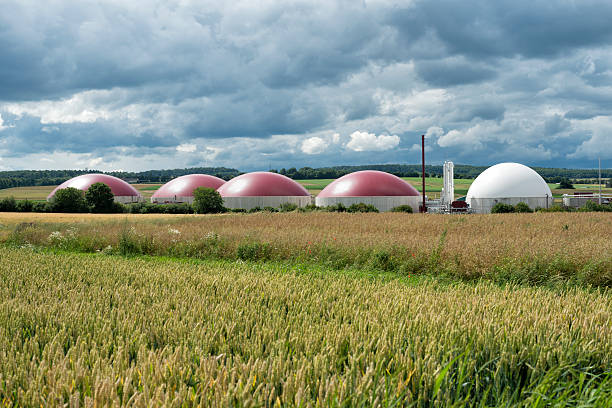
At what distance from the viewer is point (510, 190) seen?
2046 inches

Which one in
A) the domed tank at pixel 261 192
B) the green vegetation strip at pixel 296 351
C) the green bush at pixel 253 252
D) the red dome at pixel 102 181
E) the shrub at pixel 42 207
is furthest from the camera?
the red dome at pixel 102 181

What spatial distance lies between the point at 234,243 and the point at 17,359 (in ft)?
41.3

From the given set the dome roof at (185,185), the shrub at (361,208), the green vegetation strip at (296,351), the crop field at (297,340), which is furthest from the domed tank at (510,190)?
the green vegetation strip at (296,351)

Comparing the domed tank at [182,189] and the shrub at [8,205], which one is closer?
the shrub at [8,205]

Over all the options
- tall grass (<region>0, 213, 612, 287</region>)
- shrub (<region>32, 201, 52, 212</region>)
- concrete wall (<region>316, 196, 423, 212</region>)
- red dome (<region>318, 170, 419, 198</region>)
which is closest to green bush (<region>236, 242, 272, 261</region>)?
tall grass (<region>0, 213, 612, 287</region>)

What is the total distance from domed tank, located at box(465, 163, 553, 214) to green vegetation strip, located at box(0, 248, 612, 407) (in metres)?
47.9

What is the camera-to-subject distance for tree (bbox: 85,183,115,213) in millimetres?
53906

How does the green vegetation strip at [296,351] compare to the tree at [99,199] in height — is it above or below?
below

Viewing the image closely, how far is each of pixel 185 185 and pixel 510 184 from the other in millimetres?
44323

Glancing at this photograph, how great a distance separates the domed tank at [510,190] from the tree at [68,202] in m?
46.7

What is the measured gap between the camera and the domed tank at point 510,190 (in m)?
51.3

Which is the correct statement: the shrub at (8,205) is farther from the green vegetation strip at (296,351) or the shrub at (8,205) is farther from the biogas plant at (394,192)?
the green vegetation strip at (296,351)

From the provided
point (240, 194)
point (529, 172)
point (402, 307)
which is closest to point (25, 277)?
point (402, 307)

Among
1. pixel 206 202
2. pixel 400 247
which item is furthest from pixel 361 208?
pixel 400 247
